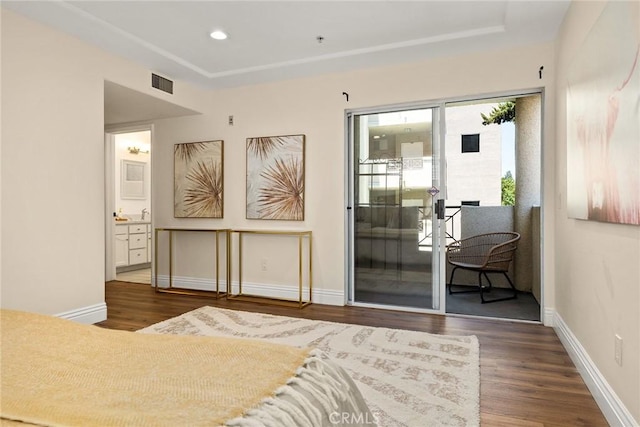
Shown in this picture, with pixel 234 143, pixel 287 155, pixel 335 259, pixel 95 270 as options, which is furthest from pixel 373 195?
pixel 95 270

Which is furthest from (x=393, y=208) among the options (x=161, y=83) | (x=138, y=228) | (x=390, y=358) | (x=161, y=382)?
(x=138, y=228)

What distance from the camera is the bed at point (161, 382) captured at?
756 millimetres

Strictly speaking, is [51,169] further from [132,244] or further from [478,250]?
Answer: [478,250]

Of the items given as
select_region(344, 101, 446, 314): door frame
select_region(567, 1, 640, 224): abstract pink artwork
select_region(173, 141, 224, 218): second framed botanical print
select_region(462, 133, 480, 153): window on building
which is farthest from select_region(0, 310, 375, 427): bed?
select_region(462, 133, 480, 153): window on building

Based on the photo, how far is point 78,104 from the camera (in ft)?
10.9

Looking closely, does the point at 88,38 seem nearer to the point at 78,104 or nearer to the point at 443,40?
the point at 78,104

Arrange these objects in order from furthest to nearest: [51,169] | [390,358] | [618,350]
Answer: [51,169], [390,358], [618,350]

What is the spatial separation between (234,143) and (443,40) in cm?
259

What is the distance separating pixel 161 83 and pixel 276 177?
5.24 feet

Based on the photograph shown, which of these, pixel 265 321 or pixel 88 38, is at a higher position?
pixel 88 38

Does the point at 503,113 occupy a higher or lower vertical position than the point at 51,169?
higher

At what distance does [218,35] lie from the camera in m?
3.37

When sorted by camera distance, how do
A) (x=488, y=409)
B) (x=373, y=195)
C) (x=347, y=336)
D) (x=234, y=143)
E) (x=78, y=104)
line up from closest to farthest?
(x=488, y=409)
(x=347, y=336)
(x=78, y=104)
(x=373, y=195)
(x=234, y=143)

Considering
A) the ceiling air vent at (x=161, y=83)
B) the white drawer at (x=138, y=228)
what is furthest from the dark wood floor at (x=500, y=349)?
the ceiling air vent at (x=161, y=83)
